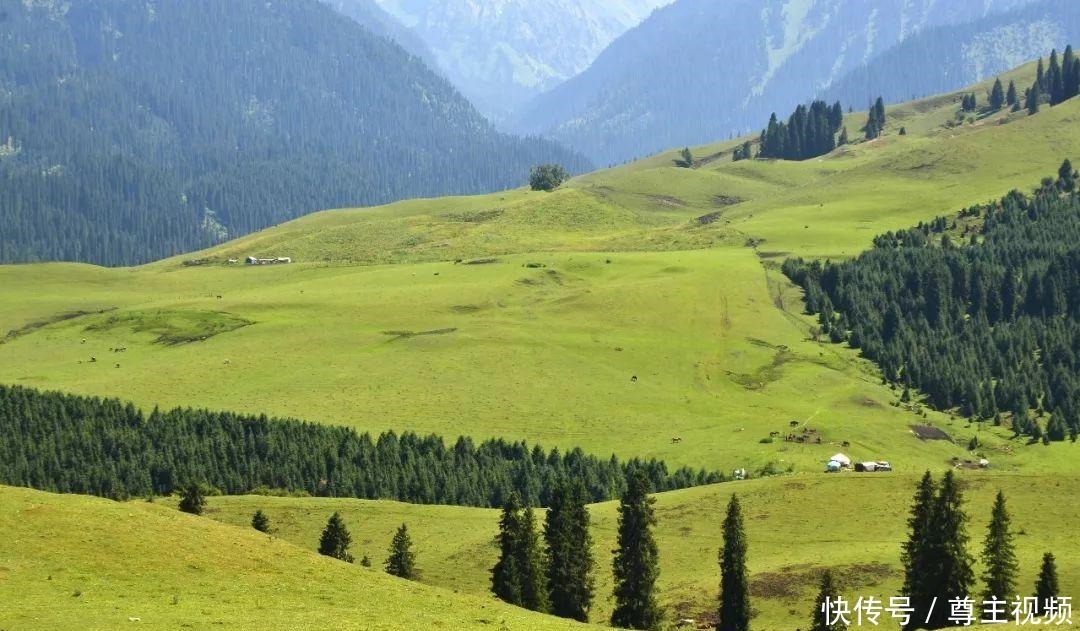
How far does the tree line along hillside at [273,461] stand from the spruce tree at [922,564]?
179ft

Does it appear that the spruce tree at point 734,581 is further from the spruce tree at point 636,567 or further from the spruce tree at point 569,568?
the spruce tree at point 569,568

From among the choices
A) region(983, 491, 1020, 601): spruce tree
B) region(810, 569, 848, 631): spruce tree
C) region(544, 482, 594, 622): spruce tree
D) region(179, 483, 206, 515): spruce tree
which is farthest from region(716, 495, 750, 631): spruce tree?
region(179, 483, 206, 515): spruce tree

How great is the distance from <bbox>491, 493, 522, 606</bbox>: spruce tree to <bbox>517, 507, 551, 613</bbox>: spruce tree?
0.32 metres

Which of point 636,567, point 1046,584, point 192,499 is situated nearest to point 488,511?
point 192,499

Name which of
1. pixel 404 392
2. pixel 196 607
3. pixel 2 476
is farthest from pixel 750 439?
pixel 196 607

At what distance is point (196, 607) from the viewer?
192ft

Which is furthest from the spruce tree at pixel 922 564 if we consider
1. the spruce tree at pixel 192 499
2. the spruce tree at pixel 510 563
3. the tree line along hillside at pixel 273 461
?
the tree line along hillside at pixel 273 461

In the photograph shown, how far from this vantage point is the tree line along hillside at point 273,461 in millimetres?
137625

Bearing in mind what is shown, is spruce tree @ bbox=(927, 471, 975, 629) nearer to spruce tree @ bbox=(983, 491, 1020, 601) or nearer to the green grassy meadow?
spruce tree @ bbox=(983, 491, 1020, 601)

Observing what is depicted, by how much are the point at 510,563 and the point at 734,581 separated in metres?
15.0

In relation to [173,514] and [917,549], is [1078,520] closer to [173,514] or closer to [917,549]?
[917,549]

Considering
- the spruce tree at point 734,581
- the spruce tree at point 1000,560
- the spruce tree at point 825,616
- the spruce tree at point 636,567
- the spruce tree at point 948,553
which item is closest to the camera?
the spruce tree at point 825,616

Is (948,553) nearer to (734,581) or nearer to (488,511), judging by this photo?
(734,581)

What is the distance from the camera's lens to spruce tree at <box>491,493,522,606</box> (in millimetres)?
86062
